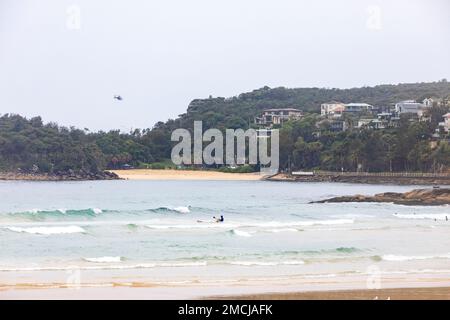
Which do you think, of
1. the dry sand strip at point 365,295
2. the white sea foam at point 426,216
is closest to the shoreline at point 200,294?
the dry sand strip at point 365,295

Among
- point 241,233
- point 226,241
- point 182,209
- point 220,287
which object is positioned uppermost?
point 220,287

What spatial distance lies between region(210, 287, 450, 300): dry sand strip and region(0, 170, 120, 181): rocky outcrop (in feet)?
261

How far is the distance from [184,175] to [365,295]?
7555 cm

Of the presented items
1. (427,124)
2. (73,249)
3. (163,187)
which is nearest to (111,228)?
(73,249)

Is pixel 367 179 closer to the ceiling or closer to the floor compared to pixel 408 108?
closer to the floor

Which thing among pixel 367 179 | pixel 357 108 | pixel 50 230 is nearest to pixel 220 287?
pixel 50 230

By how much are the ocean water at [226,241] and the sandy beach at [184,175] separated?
40.5 metres

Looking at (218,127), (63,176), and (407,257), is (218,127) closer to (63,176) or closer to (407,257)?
(63,176)

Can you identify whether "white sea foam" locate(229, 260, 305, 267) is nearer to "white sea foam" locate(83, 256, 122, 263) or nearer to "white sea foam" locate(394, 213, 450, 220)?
"white sea foam" locate(83, 256, 122, 263)

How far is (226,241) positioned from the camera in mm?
27781

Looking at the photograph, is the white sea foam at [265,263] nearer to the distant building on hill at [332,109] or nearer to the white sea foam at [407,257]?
the white sea foam at [407,257]

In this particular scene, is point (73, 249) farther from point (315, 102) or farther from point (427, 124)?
point (315, 102)
